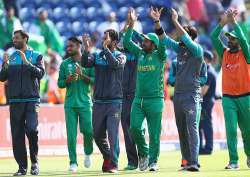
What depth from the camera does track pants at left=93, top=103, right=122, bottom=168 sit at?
15992 millimetres

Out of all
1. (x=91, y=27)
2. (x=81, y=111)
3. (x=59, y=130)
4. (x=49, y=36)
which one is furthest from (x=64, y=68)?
(x=91, y=27)

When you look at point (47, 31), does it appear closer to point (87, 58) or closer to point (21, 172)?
point (87, 58)

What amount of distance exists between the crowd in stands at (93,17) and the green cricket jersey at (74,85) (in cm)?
1035

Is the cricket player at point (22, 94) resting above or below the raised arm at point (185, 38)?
below

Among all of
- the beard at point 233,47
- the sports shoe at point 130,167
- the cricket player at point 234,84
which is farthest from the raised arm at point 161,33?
the sports shoe at point 130,167

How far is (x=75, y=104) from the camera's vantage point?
55.4 ft

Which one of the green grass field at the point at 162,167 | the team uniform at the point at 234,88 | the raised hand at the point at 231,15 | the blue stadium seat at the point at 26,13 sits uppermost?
the blue stadium seat at the point at 26,13

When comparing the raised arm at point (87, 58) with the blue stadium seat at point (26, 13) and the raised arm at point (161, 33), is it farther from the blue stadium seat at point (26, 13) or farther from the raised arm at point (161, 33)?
the blue stadium seat at point (26, 13)

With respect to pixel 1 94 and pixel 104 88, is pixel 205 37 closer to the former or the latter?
pixel 1 94

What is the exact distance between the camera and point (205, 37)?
31.8 meters

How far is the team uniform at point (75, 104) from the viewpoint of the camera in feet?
55.3

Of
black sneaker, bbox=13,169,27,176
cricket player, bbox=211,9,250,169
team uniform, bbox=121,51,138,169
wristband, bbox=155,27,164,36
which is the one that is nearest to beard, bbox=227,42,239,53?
cricket player, bbox=211,9,250,169

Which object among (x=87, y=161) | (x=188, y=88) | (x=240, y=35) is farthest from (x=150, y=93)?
(x=87, y=161)

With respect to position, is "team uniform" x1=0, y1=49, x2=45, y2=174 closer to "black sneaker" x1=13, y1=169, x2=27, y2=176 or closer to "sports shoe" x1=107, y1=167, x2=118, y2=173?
"black sneaker" x1=13, y1=169, x2=27, y2=176
